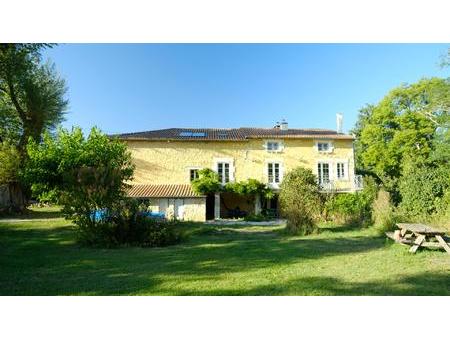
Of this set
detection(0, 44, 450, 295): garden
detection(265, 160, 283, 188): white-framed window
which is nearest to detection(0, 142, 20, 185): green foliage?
detection(0, 44, 450, 295): garden

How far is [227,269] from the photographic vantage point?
6.61 metres

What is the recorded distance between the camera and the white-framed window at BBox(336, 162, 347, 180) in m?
25.9

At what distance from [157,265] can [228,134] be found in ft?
66.4

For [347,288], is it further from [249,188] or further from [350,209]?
[249,188]

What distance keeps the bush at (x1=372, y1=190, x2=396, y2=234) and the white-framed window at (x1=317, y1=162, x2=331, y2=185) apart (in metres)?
10.7

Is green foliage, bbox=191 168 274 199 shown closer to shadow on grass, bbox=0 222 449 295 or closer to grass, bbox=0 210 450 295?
shadow on grass, bbox=0 222 449 295

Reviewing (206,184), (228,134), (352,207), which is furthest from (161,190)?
(352,207)

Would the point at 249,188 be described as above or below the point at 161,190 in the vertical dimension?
above

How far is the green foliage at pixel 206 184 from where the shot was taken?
22.8 metres

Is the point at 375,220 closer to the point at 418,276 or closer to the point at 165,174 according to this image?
the point at 418,276

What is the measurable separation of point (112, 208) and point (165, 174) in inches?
537

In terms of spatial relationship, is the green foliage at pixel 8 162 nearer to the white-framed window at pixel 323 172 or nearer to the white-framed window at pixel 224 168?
the white-framed window at pixel 224 168

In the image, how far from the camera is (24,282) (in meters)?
5.67

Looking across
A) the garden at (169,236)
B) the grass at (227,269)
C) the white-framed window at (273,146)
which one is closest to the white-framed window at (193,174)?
the garden at (169,236)
